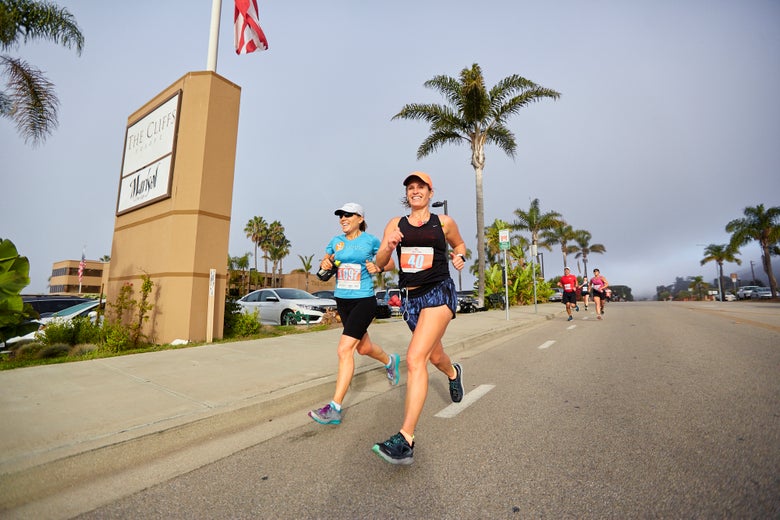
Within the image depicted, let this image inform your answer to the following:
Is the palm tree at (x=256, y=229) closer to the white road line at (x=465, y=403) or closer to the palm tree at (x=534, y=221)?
the palm tree at (x=534, y=221)

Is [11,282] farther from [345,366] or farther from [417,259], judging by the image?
[417,259]

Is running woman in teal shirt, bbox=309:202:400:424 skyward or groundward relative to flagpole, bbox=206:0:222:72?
groundward

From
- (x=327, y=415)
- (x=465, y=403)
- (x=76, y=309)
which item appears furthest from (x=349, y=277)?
(x=76, y=309)

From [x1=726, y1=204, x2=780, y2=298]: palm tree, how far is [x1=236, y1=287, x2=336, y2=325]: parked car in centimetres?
5118

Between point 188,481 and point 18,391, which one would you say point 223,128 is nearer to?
point 18,391

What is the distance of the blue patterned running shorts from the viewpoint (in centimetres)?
313

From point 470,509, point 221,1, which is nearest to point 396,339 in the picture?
point 470,509

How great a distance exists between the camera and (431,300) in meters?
3.14

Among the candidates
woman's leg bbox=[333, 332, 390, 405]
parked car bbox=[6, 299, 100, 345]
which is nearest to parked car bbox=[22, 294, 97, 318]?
parked car bbox=[6, 299, 100, 345]

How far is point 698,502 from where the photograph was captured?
2.08 m

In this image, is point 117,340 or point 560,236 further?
point 560,236

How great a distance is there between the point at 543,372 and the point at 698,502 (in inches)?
142

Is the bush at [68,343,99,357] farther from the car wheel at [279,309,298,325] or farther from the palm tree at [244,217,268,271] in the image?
the palm tree at [244,217,268,271]

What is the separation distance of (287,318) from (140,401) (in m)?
8.74
